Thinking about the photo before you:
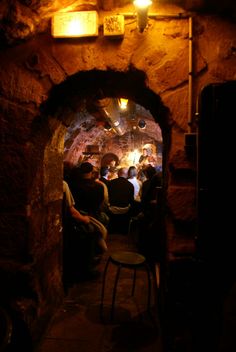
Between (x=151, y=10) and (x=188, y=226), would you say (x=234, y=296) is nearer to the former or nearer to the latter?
(x=188, y=226)

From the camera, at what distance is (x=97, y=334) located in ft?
10.9

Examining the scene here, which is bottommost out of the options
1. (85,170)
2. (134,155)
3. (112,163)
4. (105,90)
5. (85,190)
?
(85,190)

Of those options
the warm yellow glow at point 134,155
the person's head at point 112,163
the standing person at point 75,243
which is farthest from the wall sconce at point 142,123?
the standing person at point 75,243

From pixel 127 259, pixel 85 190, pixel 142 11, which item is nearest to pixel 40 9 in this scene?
pixel 142 11

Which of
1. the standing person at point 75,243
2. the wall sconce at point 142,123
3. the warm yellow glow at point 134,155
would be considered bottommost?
the standing person at point 75,243

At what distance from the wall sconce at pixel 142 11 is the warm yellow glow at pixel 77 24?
46 centimetres

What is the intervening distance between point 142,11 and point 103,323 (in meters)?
3.36

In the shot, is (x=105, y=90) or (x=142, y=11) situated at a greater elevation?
(x=142, y=11)

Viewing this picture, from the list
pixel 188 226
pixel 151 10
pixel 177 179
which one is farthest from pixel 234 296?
pixel 151 10

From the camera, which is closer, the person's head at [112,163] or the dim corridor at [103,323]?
the dim corridor at [103,323]

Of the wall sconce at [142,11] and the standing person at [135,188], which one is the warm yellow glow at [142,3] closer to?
the wall sconce at [142,11]

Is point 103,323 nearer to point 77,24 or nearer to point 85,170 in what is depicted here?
point 85,170

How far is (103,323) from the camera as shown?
11.6 feet

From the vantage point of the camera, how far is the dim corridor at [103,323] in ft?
10.1
